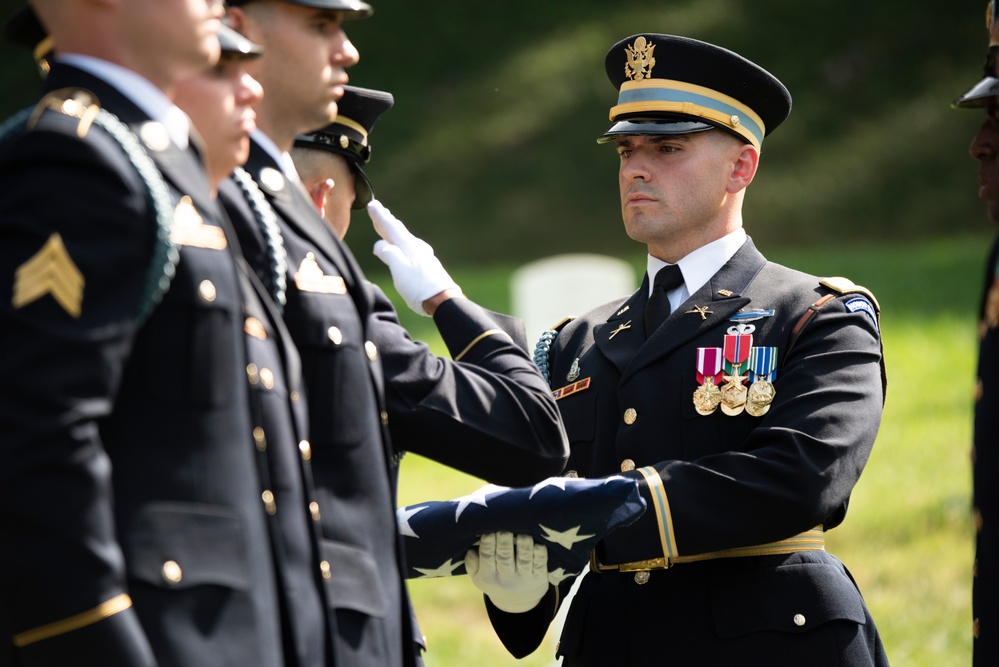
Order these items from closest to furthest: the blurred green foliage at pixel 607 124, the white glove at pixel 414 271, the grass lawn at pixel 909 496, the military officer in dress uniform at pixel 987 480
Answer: the military officer in dress uniform at pixel 987 480, the white glove at pixel 414 271, the grass lawn at pixel 909 496, the blurred green foliage at pixel 607 124

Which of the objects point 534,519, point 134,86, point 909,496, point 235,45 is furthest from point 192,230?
point 909,496

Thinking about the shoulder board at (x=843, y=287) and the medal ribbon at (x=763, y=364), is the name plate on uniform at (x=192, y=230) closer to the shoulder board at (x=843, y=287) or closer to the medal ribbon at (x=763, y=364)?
the medal ribbon at (x=763, y=364)

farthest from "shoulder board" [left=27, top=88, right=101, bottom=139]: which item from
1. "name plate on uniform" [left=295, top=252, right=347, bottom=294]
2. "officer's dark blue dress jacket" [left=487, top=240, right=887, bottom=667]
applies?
"officer's dark blue dress jacket" [left=487, top=240, right=887, bottom=667]

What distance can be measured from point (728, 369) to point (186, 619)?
1.94 meters

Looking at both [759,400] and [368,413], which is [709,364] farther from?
[368,413]

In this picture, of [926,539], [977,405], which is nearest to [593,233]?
[926,539]

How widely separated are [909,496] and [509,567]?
18.8 feet

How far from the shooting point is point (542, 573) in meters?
3.23

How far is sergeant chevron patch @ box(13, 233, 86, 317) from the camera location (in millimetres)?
1840

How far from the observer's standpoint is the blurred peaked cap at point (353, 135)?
3410 mm

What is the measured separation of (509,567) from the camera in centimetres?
325

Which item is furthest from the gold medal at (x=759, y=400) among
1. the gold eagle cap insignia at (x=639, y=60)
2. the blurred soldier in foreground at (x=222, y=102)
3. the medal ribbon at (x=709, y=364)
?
the blurred soldier in foreground at (x=222, y=102)

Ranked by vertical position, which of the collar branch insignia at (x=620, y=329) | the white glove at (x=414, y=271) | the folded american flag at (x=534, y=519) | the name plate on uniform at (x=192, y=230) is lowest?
the folded american flag at (x=534, y=519)

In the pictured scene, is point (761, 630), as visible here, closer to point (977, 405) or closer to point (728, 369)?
point (728, 369)
